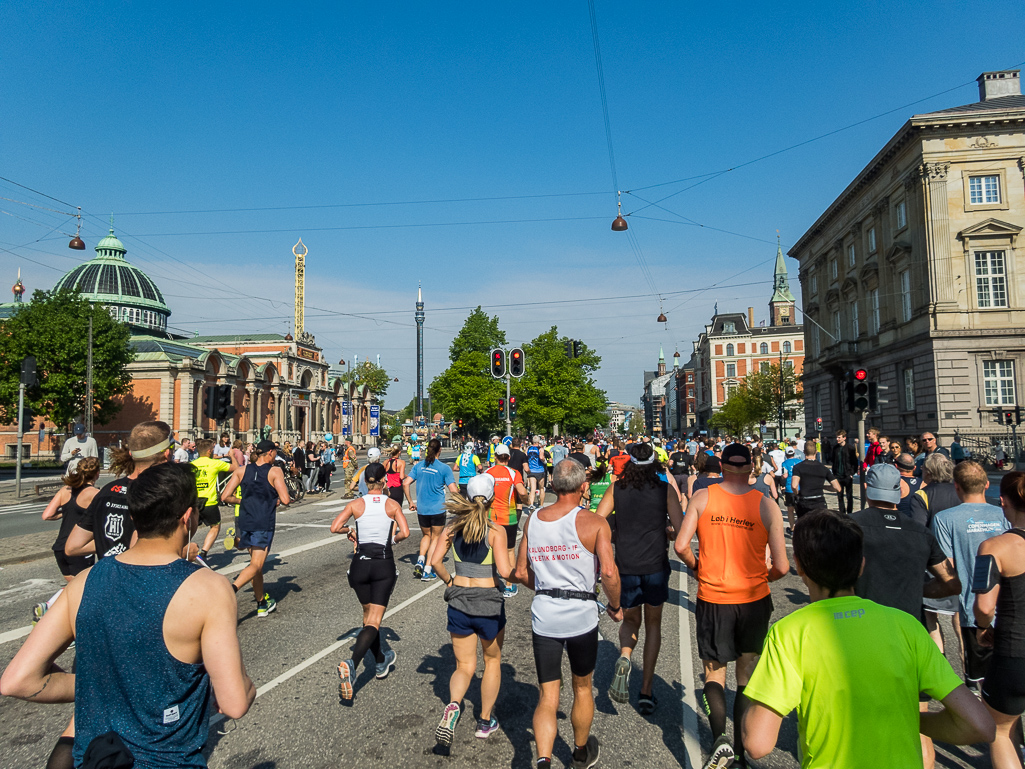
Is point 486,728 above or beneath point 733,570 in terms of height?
beneath

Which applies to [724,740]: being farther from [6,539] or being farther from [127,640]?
[6,539]

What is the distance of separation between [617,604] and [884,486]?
1.89 m

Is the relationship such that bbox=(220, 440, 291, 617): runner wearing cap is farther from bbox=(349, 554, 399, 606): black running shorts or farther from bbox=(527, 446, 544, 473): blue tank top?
bbox=(527, 446, 544, 473): blue tank top

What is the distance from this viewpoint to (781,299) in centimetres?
11019

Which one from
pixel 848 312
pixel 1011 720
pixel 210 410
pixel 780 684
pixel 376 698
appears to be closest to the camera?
pixel 780 684

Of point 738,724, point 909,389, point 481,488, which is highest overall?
point 909,389

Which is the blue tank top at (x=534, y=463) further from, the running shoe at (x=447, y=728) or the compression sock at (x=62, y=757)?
the compression sock at (x=62, y=757)

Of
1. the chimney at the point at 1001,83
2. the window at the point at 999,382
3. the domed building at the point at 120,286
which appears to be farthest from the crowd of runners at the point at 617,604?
the domed building at the point at 120,286

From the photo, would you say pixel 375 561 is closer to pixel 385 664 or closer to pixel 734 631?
pixel 385 664

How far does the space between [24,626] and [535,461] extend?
13.3m

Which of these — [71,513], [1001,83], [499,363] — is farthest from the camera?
[1001,83]

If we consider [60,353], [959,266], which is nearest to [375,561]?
[959,266]

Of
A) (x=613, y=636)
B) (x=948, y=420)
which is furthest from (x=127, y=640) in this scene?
(x=948, y=420)

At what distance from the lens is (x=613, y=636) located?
7188mm
